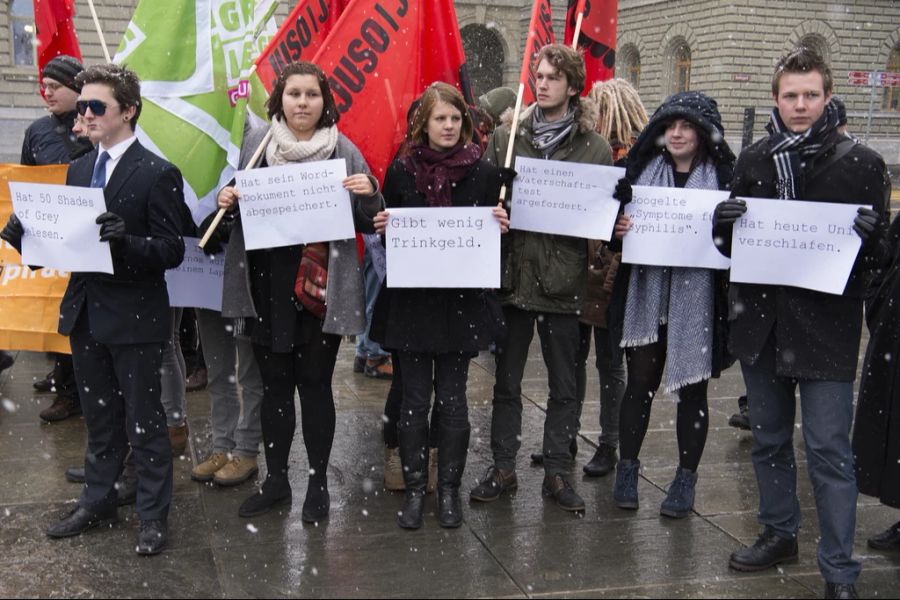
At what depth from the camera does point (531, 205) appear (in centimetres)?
450

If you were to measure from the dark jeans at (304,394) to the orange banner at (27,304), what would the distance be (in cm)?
198

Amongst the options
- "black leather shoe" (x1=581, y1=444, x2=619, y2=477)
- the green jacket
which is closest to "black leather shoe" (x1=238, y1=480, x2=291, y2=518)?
the green jacket

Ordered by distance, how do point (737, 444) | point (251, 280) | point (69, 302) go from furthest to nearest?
point (737, 444), point (251, 280), point (69, 302)

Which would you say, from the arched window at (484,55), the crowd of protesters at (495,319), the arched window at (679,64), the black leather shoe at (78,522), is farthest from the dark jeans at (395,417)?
the arched window at (484,55)

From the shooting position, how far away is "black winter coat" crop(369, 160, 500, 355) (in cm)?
430

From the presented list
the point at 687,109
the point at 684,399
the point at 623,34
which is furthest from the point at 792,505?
the point at 623,34

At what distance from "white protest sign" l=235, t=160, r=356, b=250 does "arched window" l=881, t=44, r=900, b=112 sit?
3532 cm

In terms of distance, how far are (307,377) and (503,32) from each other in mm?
37723

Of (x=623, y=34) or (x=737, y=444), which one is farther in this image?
(x=623, y=34)

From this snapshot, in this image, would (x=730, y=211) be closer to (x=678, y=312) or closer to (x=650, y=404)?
(x=678, y=312)

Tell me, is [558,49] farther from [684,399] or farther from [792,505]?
[792,505]

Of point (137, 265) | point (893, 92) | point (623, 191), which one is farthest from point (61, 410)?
point (893, 92)

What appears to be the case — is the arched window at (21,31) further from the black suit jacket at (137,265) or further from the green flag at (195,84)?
the black suit jacket at (137,265)

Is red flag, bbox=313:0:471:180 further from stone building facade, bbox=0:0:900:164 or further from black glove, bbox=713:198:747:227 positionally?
stone building facade, bbox=0:0:900:164
